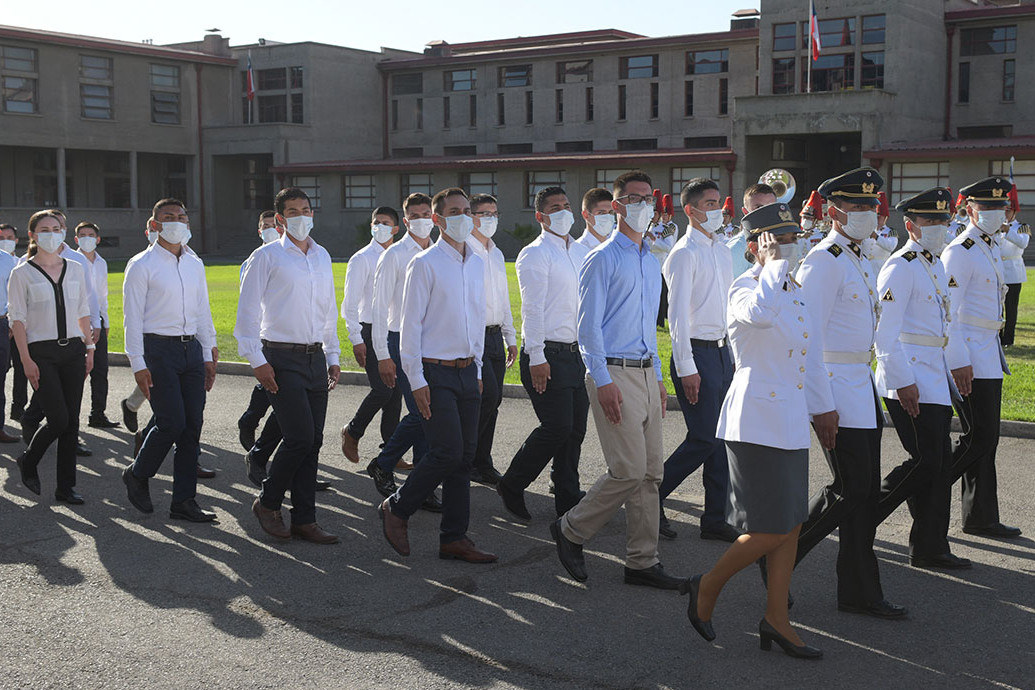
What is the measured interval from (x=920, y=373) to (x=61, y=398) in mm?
5878

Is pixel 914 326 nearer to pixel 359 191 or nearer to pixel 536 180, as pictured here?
pixel 536 180

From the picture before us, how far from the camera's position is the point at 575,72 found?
6047 cm

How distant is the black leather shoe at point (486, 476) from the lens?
9047 mm

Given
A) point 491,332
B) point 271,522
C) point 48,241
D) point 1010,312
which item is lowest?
point 271,522

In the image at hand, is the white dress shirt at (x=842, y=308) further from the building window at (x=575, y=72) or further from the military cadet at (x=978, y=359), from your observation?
the building window at (x=575, y=72)

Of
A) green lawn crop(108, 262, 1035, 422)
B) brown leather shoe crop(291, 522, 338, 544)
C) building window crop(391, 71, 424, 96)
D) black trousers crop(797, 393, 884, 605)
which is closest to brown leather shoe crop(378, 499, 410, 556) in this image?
brown leather shoe crop(291, 522, 338, 544)

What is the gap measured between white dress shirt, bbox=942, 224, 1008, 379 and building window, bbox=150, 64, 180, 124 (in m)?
58.8

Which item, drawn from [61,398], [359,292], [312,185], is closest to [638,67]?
[312,185]

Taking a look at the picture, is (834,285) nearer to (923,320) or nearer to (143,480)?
(923,320)

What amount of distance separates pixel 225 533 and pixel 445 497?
1597mm

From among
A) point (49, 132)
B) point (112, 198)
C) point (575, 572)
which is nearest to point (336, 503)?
point (575, 572)

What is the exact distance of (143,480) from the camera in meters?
8.07

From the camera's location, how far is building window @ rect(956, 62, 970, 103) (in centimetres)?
5153

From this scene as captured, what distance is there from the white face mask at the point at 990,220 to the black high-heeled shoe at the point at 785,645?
341cm
